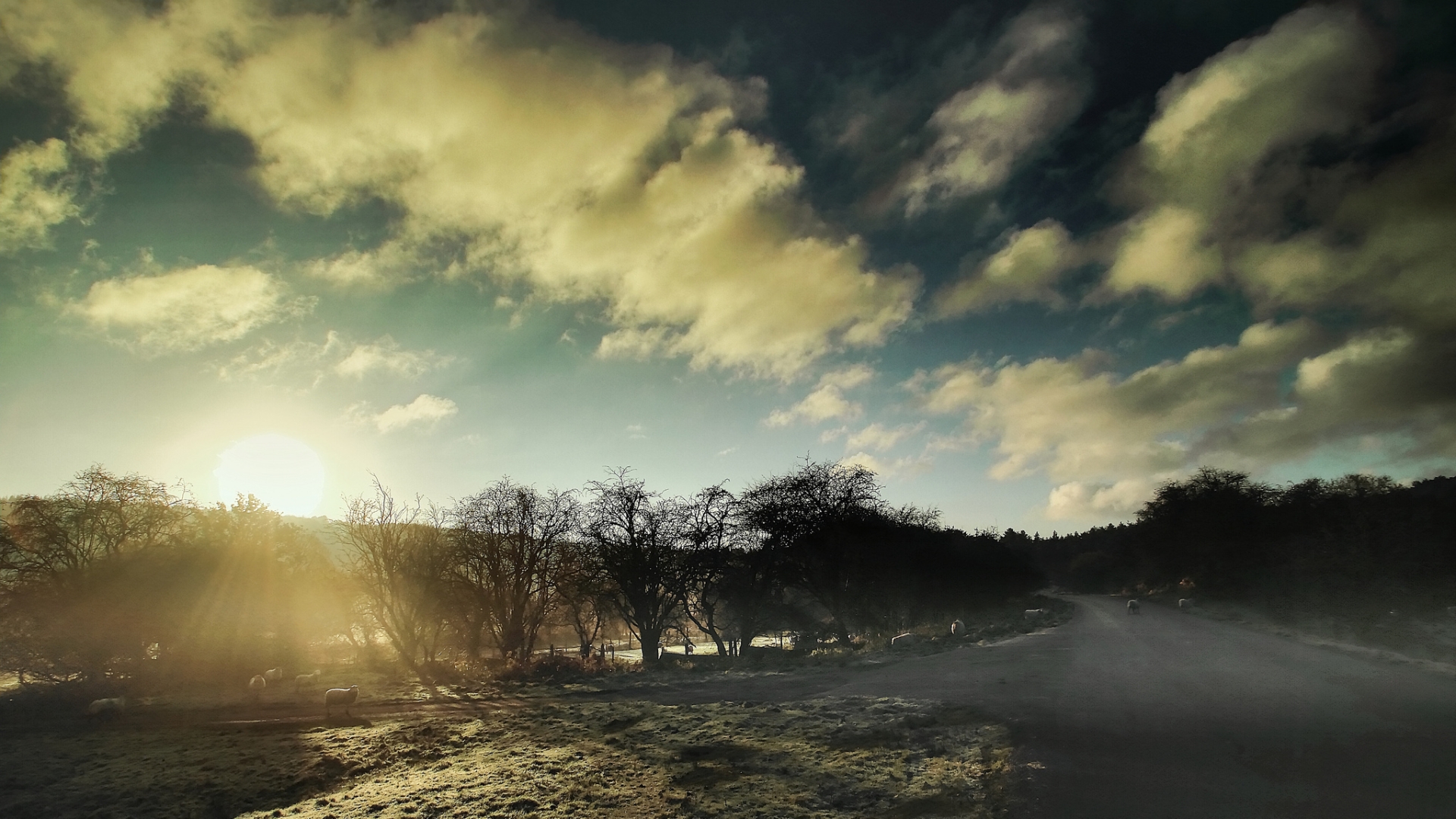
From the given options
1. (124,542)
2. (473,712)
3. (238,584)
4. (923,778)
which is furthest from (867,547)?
(124,542)

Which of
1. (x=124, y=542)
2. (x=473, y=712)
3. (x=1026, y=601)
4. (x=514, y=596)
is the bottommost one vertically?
(x=1026, y=601)

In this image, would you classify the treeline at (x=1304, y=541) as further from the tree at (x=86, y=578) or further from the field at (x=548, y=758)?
the tree at (x=86, y=578)

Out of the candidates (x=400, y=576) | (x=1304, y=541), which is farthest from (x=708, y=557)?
(x=1304, y=541)

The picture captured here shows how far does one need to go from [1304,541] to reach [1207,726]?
47.8 m

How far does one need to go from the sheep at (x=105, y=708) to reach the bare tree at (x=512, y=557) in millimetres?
13928

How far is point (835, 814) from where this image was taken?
770cm

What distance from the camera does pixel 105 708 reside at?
21.5 meters

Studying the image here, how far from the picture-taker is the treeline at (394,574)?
1110 inches

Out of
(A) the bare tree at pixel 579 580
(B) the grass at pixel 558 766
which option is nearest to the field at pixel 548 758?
(B) the grass at pixel 558 766

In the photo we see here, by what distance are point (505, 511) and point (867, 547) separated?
25529 millimetres

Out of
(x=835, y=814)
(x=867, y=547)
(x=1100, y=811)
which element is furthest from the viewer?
(x=867, y=547)

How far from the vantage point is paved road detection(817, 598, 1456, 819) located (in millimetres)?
7355

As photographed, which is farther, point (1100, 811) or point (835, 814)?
point (835, 814)

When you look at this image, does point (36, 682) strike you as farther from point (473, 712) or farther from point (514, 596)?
point (473, 712)
